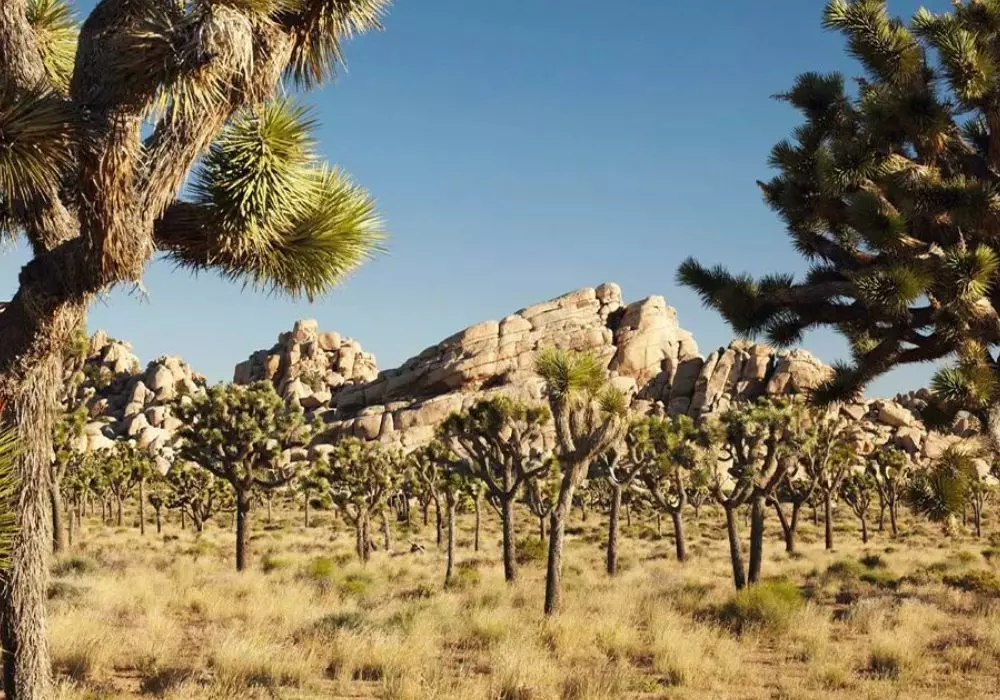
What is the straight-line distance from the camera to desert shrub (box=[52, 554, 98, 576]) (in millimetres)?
18078

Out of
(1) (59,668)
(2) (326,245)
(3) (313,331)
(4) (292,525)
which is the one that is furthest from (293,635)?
(3) (313,331)

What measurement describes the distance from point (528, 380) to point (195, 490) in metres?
38.7

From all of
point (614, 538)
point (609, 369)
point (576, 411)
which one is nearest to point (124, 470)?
point (614, 538)

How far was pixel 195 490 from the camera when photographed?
147 feet

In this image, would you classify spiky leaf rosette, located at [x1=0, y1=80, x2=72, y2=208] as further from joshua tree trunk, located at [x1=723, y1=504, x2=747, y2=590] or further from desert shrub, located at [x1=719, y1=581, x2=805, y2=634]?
joshua tree trunk, located at [x1=723, y1=504, x2=747, y2=590]

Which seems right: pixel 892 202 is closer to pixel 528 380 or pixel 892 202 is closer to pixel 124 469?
pixel 124 469

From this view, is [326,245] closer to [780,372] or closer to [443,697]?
[443,697]

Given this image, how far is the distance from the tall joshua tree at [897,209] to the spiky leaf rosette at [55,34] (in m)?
7.27

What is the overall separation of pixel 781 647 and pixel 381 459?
75.1 ft

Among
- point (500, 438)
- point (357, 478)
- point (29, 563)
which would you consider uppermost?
point (500, 438)

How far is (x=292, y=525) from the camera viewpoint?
148 ft

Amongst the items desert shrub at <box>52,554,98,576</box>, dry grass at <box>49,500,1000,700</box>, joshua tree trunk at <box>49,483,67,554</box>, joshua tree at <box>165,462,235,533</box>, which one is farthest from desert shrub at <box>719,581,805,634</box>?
joshua tree at <box>165,462,235,533</box>

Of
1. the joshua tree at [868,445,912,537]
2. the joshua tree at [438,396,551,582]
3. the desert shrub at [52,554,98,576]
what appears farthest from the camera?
the joshua tree at [868,445,912,537]

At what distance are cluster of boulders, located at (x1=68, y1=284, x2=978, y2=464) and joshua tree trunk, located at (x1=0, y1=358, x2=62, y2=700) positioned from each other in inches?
2351
